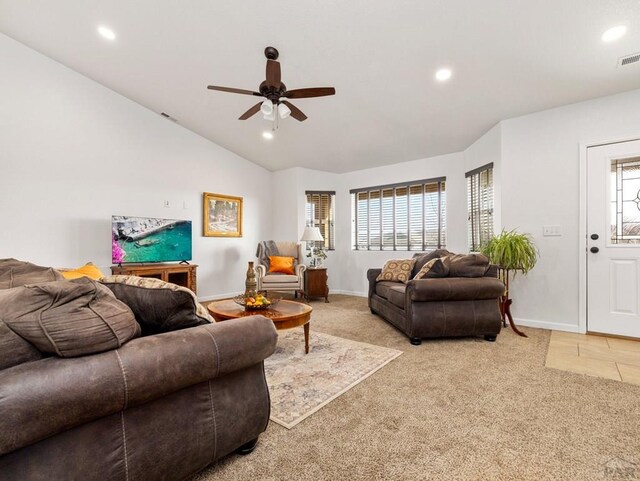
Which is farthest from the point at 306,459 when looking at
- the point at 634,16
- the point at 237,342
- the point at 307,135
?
the point at 307,135

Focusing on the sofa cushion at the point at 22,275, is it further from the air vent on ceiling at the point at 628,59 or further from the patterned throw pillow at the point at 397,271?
the air vent on ceiling at the point at 628,59

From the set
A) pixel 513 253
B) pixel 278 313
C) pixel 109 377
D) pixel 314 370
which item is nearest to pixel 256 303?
pixel 278 313

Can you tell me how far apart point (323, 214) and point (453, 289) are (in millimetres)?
3633

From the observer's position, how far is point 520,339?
324 cm

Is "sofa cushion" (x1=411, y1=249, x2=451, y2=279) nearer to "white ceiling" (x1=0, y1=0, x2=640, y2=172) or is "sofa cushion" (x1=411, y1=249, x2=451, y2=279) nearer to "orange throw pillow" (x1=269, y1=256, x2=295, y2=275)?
"white ceiling" (x1=0, y1=0, x2=640, y2=172)

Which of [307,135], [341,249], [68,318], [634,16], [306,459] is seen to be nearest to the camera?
[68,318]

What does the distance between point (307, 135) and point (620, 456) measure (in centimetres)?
462

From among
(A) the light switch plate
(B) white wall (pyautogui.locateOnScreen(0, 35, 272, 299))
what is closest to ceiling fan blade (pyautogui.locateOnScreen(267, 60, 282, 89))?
(B) white wall (pyautogui.locateOnScreen(0, 35, 272, 299))

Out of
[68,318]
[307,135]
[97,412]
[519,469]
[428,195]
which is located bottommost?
[519,469]

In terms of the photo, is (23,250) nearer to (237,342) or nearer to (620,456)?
(237,342)

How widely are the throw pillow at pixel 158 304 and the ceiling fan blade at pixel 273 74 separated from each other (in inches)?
78.8

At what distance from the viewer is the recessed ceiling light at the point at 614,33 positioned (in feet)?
8.00

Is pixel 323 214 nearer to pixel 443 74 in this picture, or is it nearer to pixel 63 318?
pixel 443 74

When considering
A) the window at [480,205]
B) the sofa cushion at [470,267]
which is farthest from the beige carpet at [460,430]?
the window at [480,205]
